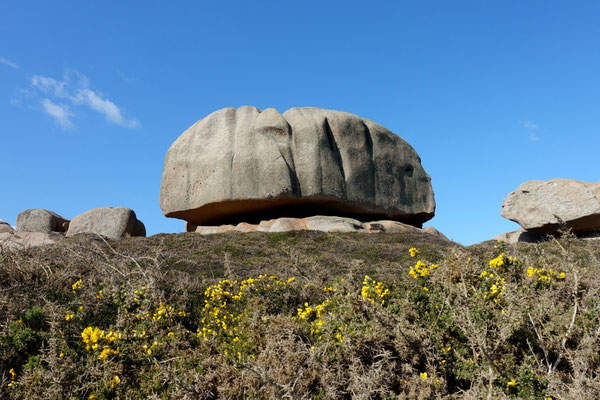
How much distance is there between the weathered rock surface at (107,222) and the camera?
1823cm

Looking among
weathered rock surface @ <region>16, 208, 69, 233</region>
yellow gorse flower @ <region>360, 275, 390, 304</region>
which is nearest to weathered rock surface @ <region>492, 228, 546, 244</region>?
yellow gorse flower @ <region>360, 275, 390, 304</region>

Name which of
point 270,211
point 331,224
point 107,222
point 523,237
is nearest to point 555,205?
point 523,237

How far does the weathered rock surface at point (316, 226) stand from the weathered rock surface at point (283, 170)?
725 millimetres

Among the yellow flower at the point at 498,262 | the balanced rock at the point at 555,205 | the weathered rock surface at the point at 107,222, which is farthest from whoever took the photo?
the weathered rock surface at the point at 107,222

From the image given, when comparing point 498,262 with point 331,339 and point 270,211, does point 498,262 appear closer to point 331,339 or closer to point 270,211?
point 331,339

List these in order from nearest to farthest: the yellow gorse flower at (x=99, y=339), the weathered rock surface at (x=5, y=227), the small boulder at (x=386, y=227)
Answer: the yellow gorse flower at (x=99, y=339), the small boulder at (x=386, y=227), the weathered rock surface at (x=5, y=227)

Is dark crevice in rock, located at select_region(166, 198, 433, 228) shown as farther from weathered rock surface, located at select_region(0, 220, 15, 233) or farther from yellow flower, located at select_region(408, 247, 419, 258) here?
yellow flower, located at select_region(408, 247, 419, 258)

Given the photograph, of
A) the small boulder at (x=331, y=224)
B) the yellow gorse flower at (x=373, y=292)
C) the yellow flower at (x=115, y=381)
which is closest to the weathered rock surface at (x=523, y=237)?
the small boulder at (x=331, y=224)

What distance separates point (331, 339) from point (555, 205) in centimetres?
1446

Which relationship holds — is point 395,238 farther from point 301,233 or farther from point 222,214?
point 222,214

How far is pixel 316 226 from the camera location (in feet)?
53.0

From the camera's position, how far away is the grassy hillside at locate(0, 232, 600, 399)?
3.54m

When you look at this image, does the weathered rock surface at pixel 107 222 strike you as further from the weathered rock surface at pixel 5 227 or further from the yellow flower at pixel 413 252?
the yellow flower at pixel 413 252

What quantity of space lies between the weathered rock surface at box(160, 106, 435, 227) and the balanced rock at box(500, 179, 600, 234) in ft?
12.9
